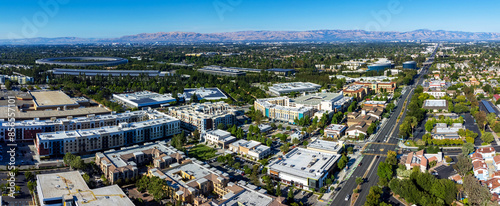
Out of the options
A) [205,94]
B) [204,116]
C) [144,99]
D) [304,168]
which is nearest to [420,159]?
[304,168]

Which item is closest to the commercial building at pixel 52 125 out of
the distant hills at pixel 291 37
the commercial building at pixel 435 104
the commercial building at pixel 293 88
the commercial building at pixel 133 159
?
the commercial building at pixel 133 159

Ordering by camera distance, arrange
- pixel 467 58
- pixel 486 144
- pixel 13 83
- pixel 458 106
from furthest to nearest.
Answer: pixel 467 58 < pixel 13 83 < pixel 458 106 < pixel 486 144

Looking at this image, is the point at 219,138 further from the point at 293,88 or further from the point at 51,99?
the point at 293,88

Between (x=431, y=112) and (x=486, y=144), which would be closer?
(x=486, y=144)

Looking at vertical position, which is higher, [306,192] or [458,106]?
[458,106]

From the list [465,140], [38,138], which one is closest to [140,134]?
[38,138]

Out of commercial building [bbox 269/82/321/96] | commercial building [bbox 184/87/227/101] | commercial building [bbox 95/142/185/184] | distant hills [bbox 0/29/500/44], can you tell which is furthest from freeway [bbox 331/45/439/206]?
distant hills [bbox 0/29/500/44]

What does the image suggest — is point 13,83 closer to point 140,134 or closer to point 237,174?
point 140,134
